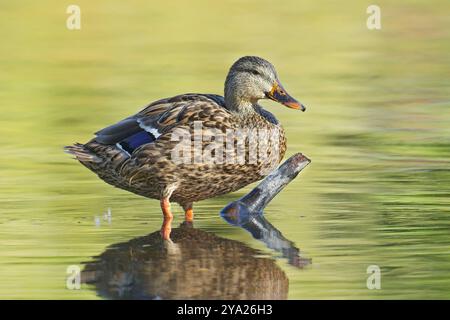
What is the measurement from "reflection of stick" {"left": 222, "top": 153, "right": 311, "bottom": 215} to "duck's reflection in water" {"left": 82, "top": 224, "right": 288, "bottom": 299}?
0.95 m

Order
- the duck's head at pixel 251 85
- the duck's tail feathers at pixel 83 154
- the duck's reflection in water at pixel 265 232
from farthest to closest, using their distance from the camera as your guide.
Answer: the duck's tail feathers at pixel 83 154
the duck's head at pixel 251 85
the duck's reflection in water at pixel 265 232

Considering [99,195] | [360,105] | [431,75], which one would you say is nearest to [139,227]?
[99,195]

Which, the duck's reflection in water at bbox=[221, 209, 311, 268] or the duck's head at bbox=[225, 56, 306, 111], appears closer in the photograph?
the duck's reflection in water at bbox=[221, 209, 311, 268]

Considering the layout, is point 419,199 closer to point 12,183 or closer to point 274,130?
point 274,130

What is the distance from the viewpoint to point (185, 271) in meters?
9.11

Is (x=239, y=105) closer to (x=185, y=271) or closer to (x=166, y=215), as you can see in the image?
(x=166, y=215)

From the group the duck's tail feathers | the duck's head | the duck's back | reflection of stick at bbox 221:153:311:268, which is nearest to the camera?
the duck's back

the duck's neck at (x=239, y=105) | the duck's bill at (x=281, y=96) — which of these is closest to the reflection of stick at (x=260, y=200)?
the duck's bill at (x=281, y=96)

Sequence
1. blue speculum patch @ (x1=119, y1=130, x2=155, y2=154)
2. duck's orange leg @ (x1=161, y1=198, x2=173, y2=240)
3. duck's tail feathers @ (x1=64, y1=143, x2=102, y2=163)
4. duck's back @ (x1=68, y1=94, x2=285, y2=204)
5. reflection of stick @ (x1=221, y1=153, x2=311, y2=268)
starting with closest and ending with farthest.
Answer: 1. duck's orange leg @ (x1=161, y1=198, x2=173, y2=240)
2. duck's back @ (x1=68, y1=94, x2=285, y2=204)
3. reflection of stick @ (x1=221, y1=153, x2=311, y2=268)
4. blue speculum patch @ (x1=119, y1=130, x2=155, y2=154)
5. duck's tail feathers @ (x1=64, y1=143, x2=102, y2=163)

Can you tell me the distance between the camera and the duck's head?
11.4m

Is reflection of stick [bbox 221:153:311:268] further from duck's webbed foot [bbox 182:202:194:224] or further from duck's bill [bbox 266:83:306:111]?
duck's bill [bbox 266:83:306:111]

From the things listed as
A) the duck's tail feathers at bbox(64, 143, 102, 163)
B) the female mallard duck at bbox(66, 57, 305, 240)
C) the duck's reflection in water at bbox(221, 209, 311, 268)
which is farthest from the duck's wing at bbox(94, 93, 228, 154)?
the duck's reflection in water at bbox(221, 209, 311, 268)

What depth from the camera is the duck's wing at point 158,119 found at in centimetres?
1119

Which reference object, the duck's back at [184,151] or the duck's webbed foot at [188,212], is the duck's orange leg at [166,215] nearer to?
the duck's back at [184,151]
